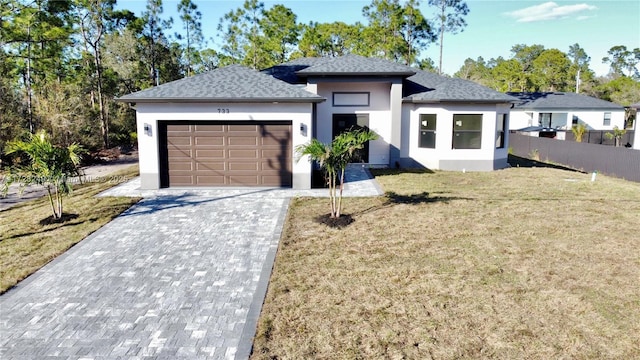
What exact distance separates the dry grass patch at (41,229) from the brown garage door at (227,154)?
2224mm

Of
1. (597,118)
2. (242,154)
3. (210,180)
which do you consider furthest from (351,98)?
(597,118)

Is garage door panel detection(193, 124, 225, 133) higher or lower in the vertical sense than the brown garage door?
higher

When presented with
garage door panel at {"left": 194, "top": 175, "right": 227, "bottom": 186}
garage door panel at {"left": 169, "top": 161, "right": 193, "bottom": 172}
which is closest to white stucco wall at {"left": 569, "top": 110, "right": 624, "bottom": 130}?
garage door panel at {"left": 194, "top": 175, "right": 227, "bottom": 186}

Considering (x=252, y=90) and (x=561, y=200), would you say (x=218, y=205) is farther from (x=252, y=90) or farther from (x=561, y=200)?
(x=561, y=200)

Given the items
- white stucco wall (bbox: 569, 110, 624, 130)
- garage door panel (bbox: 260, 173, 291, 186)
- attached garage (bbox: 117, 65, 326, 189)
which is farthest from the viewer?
white stucco wall (bbox: 569, 110, 624, 130)

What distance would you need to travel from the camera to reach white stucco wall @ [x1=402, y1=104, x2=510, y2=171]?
1756 centimetres

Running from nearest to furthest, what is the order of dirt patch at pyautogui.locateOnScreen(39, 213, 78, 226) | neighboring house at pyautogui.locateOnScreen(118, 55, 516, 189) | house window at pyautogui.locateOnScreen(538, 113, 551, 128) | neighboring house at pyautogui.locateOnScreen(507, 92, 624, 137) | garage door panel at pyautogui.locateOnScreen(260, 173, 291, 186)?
dirt patch at pyautogui.locateOnScreen(39, 213, 78, 226), neighboring house at pyautogui.locateOnScreen(118, 55, 516, 189), garage door panel at pyautogui.locateOnScreen(260, 173, 291, 186), neighboring house at pyautogui.locateOnScreen(507, 92, 624, 137), house window at pyautogui.locateOnScreen(538, 113, 551, 128)

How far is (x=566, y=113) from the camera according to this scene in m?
38.2

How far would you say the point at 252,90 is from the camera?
13664 millimetres

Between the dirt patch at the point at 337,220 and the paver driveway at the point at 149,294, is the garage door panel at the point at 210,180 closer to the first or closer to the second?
the paver driveway at the point at 149,294

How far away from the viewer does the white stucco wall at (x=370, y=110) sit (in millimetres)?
18078

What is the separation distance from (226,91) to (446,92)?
984 cm

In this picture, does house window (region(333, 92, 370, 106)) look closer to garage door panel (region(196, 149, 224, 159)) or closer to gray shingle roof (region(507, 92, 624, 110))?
garage door panel (region(196, 149, 224, 159))

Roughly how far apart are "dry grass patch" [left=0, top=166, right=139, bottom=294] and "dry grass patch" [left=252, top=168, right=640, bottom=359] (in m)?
4.55
